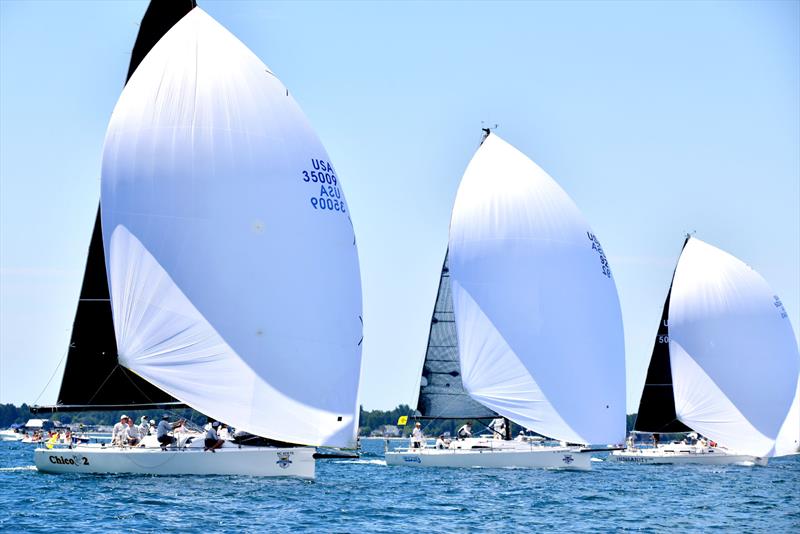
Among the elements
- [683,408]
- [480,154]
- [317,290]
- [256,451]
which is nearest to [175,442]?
[256,451]

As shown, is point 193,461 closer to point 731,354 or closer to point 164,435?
point 164,435

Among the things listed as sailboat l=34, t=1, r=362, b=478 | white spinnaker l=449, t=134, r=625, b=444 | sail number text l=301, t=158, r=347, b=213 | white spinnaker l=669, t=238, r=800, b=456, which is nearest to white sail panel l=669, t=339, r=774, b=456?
white spinnaker l=669, t=238, r=800, b=456

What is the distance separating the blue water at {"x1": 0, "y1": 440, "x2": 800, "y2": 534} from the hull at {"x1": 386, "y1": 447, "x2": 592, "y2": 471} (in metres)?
2.73

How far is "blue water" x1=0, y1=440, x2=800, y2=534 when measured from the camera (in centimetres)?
2575

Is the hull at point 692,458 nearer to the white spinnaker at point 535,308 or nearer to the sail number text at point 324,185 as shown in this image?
the white spinnaker at point 535,308

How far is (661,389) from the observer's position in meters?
57.4

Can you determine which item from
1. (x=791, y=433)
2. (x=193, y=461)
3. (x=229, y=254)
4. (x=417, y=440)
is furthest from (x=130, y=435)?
(x=791, y=433)

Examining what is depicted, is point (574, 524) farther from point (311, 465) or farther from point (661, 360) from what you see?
point (661, 360)

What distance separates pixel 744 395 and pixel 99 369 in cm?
2972

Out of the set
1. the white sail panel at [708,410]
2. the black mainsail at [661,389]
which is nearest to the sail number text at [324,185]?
the white sail panel at [708,410]

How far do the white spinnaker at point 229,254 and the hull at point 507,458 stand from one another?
36.9 feet

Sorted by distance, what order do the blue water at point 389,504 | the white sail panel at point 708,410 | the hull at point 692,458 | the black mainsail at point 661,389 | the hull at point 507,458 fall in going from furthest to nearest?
the black mainsail at point 661,389
the hull at point 692,458
the white sail panel at point 708,410
the hull at point 507,458
the blue water at point 389,504

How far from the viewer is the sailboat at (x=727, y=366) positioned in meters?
53.9

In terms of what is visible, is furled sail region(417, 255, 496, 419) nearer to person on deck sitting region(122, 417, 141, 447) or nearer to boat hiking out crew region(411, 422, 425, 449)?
boat hiking out crew region(411, 422, 425, 449)
